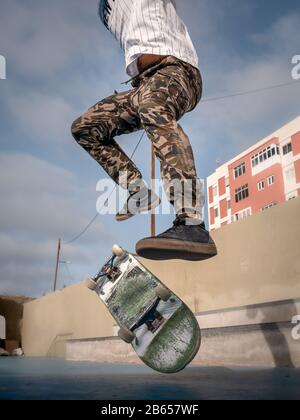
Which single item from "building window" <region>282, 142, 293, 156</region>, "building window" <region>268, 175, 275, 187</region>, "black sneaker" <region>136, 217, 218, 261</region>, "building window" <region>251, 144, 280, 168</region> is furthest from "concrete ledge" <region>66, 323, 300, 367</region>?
"building window" <region>268, 175, 275, 187</region>

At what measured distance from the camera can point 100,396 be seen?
1.51 meters

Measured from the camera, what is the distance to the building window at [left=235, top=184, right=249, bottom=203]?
33.8 metres

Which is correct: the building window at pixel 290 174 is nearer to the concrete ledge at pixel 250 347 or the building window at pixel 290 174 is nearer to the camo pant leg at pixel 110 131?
the concrete ledge at pixel 250 347

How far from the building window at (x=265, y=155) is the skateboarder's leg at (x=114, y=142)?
95.9 ft

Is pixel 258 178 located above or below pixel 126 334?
above

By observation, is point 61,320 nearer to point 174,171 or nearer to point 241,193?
point 174,171

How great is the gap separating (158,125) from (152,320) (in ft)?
3.77

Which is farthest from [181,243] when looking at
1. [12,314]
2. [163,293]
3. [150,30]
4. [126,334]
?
[12,314]

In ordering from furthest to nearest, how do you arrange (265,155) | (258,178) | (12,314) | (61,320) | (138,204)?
(258,178) → (265,155) → (12,314) → (61,320) → (138,204)

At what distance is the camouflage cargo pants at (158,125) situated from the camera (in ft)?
6.81

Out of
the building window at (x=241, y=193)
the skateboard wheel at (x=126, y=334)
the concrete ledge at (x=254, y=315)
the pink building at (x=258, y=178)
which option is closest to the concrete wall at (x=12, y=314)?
the concrete ledge at (x=254, y=315)

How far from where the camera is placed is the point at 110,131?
2611 mm
